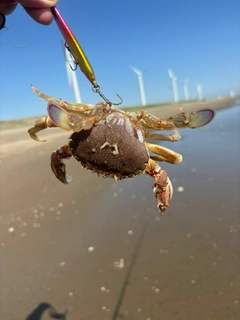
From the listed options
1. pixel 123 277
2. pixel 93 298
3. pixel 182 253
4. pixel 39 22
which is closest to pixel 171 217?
pixel 182 253

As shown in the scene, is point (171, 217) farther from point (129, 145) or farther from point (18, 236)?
point (129, 145)

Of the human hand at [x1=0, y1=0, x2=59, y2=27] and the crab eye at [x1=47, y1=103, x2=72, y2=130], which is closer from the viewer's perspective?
the crab eye at [x1=47, y1=103, x2=72, y2=130]

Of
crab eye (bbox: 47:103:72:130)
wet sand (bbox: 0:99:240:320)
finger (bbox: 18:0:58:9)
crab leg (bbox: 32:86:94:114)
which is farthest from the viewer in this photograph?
wet sand (bbox: 0:99:240:320)

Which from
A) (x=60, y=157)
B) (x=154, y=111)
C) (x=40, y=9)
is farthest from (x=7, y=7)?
(x=154, y=111)

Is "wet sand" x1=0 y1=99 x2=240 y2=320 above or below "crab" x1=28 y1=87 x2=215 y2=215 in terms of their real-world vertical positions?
below

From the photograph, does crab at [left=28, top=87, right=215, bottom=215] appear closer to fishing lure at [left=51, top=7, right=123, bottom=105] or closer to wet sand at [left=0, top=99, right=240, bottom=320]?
fishing lure at [left=51, top=7, right=123, bottom=105]

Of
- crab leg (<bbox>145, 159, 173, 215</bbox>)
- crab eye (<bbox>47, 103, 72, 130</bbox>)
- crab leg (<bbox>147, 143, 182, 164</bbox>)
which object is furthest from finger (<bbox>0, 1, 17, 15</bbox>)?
crab leg (<bbox>145, 159, 173, 215</bbox>)
